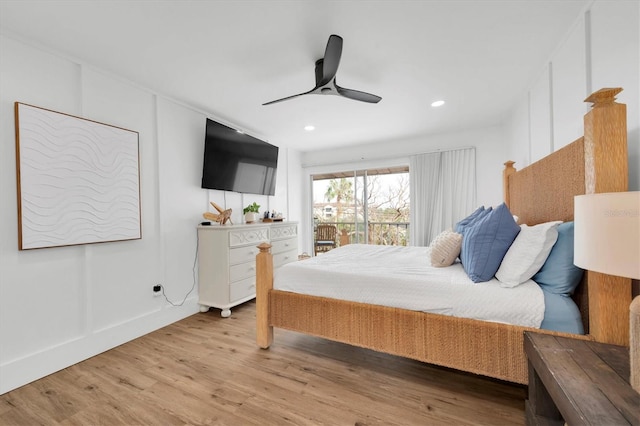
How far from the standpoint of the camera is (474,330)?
58.4 inches

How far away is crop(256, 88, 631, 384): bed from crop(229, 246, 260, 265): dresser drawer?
0.96m

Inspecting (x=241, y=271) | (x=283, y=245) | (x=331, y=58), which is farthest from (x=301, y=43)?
(x=283, y=245)

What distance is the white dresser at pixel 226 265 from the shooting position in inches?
115

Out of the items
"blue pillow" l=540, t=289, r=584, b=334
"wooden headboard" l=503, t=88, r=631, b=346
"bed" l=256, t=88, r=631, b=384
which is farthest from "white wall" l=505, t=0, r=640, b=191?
"blue pillow" l=540, t=289, r=584, b=334

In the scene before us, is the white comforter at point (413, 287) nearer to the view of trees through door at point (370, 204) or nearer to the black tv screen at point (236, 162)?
the black tv screen at point (236, 162)

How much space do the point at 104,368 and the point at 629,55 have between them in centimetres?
382

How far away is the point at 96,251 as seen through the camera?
2246mm

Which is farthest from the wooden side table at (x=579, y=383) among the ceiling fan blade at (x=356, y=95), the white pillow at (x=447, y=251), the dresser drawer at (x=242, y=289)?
the dresser drawer at (x=242, y=289)

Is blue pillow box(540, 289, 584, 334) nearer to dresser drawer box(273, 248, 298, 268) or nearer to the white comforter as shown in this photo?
the white comforter

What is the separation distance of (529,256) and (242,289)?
2742 millimetres

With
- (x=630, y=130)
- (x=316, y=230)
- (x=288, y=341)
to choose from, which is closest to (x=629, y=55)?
(x=630, y=130)

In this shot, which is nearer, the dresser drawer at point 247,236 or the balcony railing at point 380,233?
the dresser drawer at point 247,236

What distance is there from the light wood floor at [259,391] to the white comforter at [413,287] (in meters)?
0.52

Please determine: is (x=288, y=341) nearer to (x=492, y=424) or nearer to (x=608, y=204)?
(x=492, y=424)
